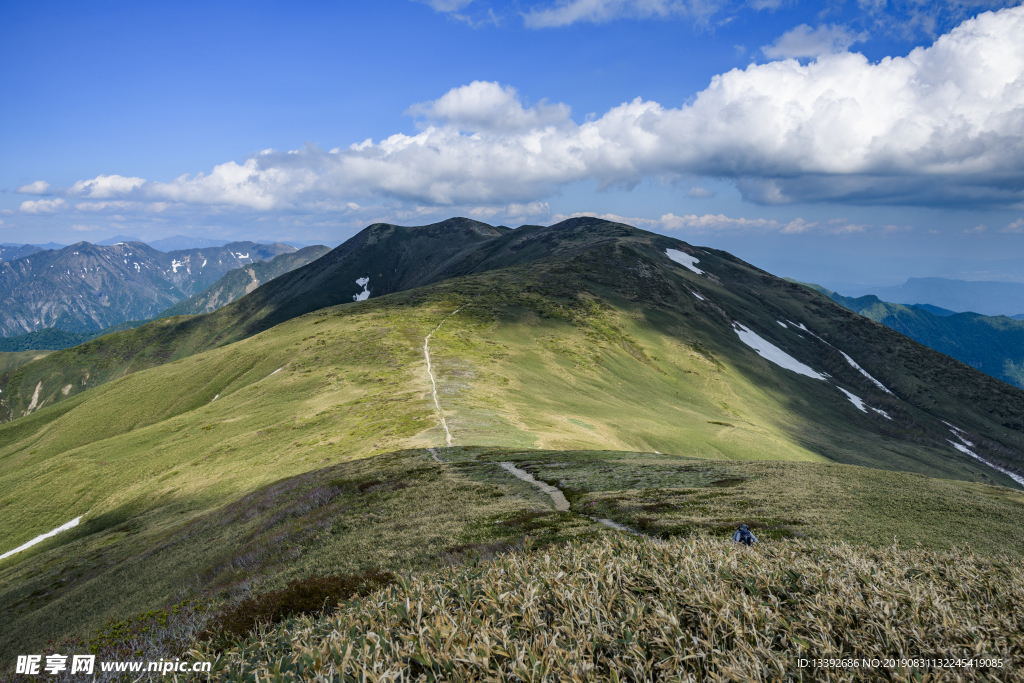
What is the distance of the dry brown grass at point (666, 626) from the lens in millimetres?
6805

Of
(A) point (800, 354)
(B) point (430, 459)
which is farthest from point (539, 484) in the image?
(A) point (800, 354)

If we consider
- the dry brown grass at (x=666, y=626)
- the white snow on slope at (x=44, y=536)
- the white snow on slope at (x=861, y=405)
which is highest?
the dry brown grass at (x=666, y=626)

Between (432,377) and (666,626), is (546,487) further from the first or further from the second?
(432,377)

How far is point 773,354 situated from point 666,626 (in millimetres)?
145914

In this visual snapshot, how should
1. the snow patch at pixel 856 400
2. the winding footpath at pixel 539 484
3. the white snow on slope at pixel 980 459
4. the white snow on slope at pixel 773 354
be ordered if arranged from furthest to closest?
1. the white snow on slope at pixel 773 354
2. the snow patch at pixel 856 400
3. the white snow on slope at pixel 980 459
4. the winding footpath at pixel 539 484

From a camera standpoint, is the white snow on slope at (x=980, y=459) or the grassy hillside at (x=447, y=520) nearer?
the grassy hillside at (x=447, y=520)

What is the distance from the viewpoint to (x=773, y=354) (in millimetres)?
133875

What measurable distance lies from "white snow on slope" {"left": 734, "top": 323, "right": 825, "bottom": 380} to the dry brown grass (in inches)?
5318

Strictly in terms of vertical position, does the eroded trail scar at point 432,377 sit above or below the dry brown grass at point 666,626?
below

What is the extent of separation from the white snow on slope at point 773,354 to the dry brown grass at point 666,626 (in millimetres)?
135088

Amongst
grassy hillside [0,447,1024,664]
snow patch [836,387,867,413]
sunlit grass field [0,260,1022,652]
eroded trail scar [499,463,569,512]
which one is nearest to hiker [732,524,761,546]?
grassy hillside [0,447,1024,664]

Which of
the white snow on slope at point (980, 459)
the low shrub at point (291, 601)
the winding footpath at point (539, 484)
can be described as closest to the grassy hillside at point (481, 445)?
the winding footpath at point (539, 484)

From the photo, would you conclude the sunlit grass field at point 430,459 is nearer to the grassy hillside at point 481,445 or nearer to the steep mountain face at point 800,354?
the grassy hillside at point 481,445

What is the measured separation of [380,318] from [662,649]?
4312 inches
